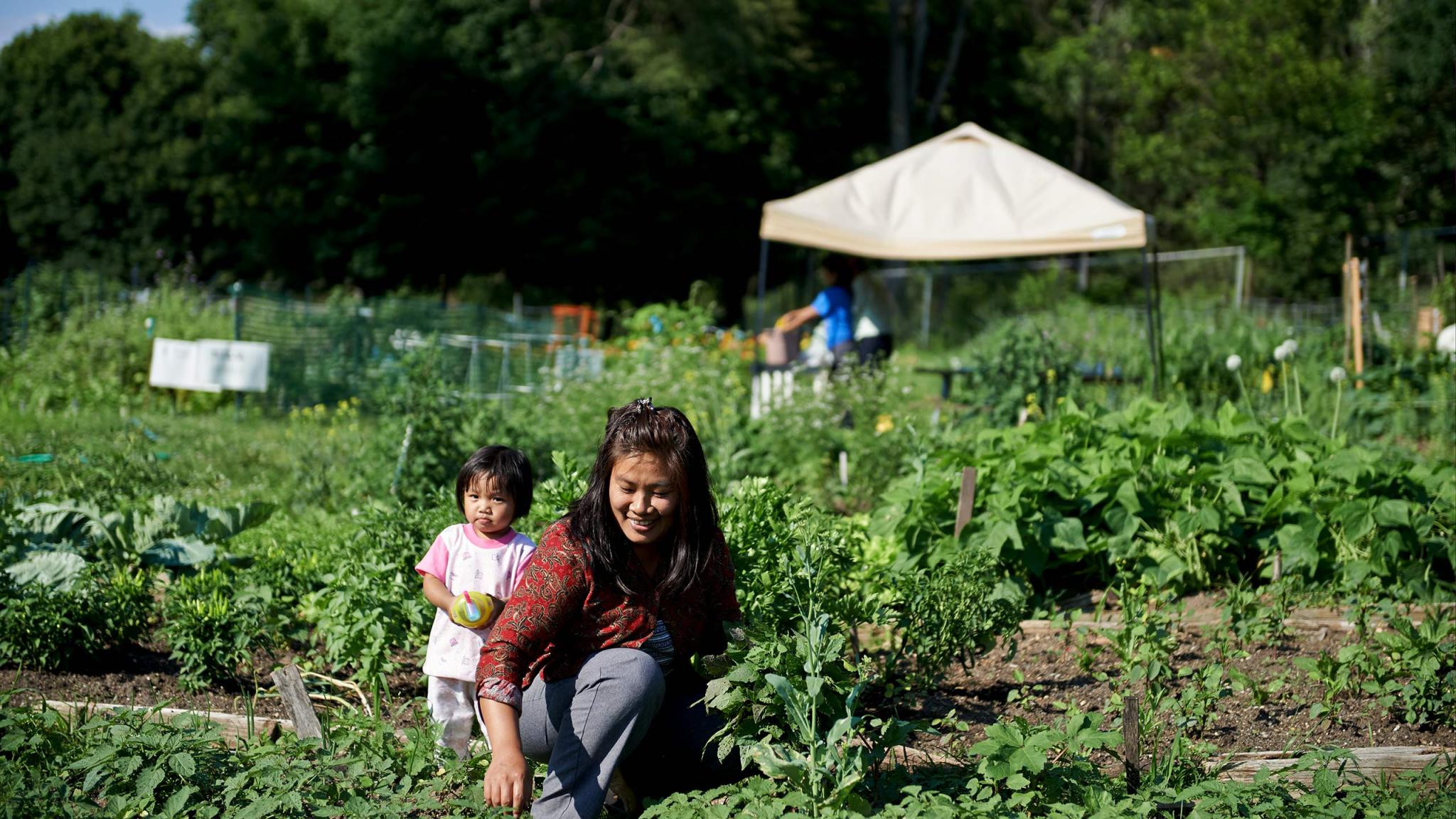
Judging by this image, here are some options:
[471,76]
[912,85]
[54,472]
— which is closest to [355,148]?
[471,76]

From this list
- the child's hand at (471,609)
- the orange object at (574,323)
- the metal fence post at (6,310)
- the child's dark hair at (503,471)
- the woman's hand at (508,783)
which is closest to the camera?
the woman's hand at (508,783)

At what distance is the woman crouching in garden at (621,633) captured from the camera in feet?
8.83

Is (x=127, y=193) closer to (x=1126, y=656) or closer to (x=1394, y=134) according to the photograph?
(x=1394, y=134)

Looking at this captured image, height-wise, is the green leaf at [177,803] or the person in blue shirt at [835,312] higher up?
the person in blue shirt at [835,312]

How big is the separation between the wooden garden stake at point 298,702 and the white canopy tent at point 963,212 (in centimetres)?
574

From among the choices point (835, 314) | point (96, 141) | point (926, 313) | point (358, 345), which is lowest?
point (358, 345)

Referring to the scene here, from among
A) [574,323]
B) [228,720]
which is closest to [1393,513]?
A: [228,720]

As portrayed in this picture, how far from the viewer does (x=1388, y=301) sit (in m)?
12.6

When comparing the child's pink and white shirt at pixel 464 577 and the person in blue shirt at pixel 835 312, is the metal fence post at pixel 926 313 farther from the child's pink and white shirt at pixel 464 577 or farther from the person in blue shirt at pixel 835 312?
the child's pink and white shirt at pixel 464 577

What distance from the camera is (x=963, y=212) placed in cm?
898

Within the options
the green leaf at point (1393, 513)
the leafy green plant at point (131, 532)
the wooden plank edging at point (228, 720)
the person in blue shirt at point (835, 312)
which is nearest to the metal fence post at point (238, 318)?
the person in blue shirt at point (835, 312)

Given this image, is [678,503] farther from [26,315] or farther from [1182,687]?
[26,315]

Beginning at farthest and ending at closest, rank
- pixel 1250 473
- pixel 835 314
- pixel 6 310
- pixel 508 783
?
1. pixel 6 310
2. pixel 835 314
3. pixel 1250 473
4. pixel 508 783

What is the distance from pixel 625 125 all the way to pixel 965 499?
935 inches
